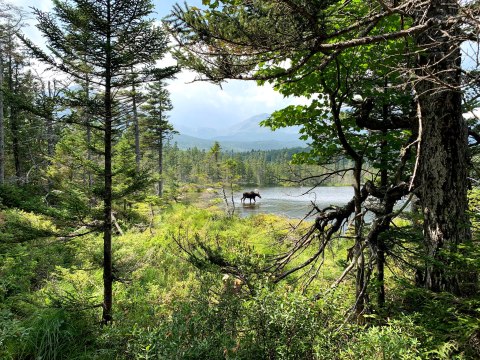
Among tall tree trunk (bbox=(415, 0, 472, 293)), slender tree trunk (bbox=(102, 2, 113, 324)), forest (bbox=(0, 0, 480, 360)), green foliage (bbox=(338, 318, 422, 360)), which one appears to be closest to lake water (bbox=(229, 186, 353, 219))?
forest (bbox=(0, 0, 480, 360))

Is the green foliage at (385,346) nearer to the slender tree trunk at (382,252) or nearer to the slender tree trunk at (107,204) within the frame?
the slender tree trunk at (382,252)

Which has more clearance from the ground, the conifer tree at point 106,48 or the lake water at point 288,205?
the conifer tree at point 106,48

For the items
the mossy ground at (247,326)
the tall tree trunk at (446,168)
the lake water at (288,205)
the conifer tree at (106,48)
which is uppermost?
the conifer tree at (106,48)

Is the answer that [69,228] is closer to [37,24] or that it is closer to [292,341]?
[37,24]

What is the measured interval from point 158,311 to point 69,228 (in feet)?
9.75

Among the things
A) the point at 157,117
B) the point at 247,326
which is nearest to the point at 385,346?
the point at 247,326

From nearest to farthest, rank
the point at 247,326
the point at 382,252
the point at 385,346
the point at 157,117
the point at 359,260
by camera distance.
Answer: the point at 385,346, the point at 247,326, the point at 359,260, the point at 382,252, the point at 157,117

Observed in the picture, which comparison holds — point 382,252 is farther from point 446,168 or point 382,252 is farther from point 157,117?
point 157,117

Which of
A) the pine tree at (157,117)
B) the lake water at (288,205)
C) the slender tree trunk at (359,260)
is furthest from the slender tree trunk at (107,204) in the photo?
the pine tree at (157,117)

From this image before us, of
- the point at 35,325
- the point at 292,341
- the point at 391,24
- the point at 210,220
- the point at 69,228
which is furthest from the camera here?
the point at 210,220

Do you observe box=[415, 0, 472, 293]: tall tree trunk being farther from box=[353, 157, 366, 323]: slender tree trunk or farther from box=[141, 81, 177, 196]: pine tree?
box=[141, 81, 177, 196]: pine tree

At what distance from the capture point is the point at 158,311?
257 inches

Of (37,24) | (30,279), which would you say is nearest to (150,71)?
(37,24)

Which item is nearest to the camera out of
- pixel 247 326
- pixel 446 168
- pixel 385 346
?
pixel 385 346
